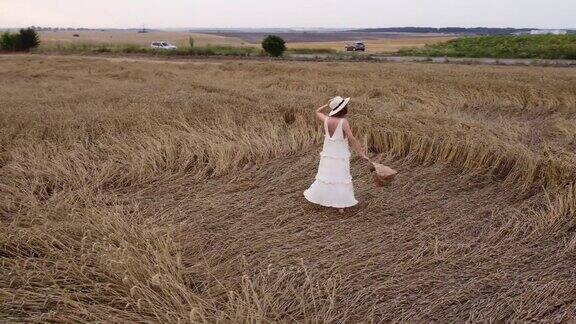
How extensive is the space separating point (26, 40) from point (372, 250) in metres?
42.0

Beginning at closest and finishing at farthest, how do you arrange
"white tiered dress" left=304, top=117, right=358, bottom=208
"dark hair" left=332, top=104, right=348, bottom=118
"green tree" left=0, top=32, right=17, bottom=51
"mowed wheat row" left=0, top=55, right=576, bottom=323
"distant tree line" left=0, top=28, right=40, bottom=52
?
"mowed wheat row" left=0, top=55, right=576, bottom=323 → "dark hair" left=332, top=104, right=348, bottom=118 → "white tiered dress" left=304, top=117, right=358, bottom=208 → "green tree" left=0, top=32, right=17, bottom=51 → "distant tree line" left=0, top=28, right=40, bottom=52

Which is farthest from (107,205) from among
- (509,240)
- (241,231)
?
(509,240)

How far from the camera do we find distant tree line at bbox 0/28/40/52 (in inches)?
1495

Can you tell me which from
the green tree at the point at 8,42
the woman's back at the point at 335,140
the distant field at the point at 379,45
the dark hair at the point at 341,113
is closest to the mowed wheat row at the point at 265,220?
the woman's back at the point at 335,140

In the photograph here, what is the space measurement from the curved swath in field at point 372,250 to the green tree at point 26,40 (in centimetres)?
3873

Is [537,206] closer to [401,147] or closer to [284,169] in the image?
[401,147]

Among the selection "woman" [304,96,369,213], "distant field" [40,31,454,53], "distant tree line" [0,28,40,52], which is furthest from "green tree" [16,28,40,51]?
"woman" [304,96,369,213]

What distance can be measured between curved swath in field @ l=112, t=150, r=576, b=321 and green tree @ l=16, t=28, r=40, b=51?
3873cm

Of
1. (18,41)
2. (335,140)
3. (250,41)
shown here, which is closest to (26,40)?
(18,41)

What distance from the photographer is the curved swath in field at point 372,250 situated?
3.79 meters

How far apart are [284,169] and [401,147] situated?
206 centimetres

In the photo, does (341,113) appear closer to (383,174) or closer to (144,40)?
(383,174)

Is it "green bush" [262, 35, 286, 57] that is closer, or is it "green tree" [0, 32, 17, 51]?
"green bush" [262, 35, 286, 57]

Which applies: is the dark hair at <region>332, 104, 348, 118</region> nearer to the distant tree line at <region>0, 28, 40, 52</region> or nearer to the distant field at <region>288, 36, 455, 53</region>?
the distant tree line at <region>0, 28, 40, 52</region>
